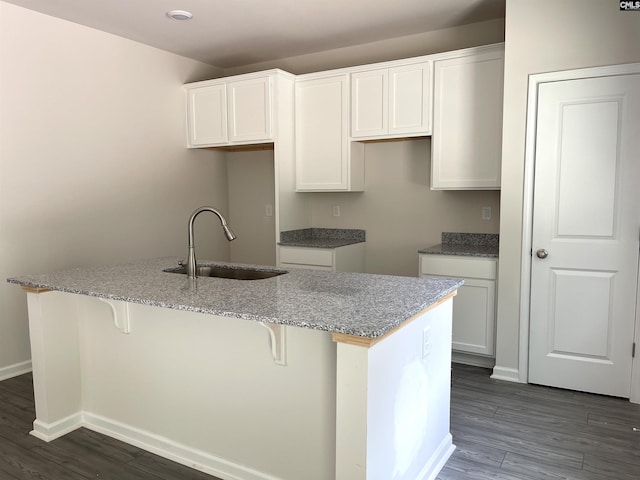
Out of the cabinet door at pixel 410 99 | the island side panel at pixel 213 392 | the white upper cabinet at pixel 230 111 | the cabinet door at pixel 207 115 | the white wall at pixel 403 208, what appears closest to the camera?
the island side panel at pixel 213 392

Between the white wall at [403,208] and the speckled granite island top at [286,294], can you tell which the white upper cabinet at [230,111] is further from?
the speckled granite island top at [286,294]

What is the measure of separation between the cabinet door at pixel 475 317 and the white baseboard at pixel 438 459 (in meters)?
1.20

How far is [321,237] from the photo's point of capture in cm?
485

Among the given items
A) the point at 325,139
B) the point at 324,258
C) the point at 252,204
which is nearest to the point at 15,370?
the point at 324,258

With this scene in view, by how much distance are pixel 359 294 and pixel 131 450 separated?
4.82ft

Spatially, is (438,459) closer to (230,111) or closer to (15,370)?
(15,370)

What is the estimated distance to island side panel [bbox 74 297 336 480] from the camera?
6.57ft

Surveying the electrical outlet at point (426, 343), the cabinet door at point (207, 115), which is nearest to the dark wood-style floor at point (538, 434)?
the electrical outlet at point (426, 343)

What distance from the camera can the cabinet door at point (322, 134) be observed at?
13.8 feet

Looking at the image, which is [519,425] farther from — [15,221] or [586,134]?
[15,221]

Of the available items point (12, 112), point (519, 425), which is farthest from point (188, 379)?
point (12, 112)

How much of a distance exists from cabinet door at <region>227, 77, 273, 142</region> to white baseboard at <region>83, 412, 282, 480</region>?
2620 millimetres

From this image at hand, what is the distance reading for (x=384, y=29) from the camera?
4027 millimetres

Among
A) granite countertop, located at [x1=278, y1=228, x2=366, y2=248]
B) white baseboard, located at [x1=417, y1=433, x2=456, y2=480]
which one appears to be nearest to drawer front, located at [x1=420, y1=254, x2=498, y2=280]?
granite countertop, located at [x1=278, y1=228, x2=366, y2=248]
